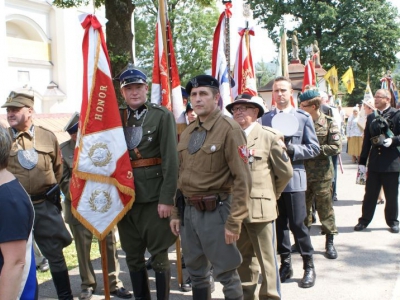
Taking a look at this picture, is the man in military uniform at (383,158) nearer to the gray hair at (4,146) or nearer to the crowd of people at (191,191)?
the crowd of people at (191,191)

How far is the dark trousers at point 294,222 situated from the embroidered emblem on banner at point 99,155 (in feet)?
6.29

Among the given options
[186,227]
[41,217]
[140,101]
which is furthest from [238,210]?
[41,217]

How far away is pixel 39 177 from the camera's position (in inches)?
163

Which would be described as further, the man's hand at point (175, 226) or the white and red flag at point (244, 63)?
the white and red flag at point (244, 63)

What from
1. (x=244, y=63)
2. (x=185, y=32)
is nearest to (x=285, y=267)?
(x=244, y=63)

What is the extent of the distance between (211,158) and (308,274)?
213 cm

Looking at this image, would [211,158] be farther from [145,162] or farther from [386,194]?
[386,194]

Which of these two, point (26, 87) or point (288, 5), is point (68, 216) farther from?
point (288, 5)

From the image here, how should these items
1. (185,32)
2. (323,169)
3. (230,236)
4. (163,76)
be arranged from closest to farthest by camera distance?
(230,236) → (163,76) → (323,169) → (185,32)

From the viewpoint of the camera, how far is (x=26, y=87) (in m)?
4.32

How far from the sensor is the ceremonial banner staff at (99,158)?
3898 millimetres

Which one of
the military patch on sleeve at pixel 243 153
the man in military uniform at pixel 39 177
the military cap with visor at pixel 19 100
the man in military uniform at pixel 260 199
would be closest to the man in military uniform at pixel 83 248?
the man in military uniform at pixel 39 177

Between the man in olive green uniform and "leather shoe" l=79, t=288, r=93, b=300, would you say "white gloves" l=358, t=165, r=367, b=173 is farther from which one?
"leather shoe" l=79, t=288, r=93, b=300

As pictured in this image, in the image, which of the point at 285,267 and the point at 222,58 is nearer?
the point at 285,267
